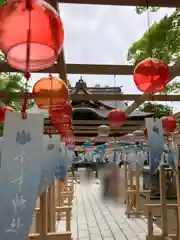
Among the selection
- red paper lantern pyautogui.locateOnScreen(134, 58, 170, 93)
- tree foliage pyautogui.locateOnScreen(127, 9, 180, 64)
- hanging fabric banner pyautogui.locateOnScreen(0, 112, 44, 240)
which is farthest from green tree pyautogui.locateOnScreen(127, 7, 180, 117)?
hanging fabric banner pyautogui.locateOnScreen(0, 112, 44, 240)

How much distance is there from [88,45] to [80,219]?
15.9 ft

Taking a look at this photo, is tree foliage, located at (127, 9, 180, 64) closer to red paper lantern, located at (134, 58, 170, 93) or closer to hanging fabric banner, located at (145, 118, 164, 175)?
hanging fabric banner, located at (145, 118, 164, 175)

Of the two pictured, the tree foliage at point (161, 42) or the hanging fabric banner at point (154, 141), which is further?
the tree foliage at point (161, 42)

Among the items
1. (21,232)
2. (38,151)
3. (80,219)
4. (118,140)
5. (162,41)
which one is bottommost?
(80,219)

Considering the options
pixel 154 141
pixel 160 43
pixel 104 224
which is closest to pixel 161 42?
pixel 160 43

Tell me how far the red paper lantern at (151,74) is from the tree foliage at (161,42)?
3.22 ft

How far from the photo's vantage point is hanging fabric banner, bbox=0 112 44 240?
49.8 inches

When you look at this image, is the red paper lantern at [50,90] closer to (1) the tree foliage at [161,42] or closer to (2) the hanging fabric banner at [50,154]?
(2) the hanging fabric banner at [50,154]

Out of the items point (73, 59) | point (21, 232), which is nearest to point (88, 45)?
point (73, 59)

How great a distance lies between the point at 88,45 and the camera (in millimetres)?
3486

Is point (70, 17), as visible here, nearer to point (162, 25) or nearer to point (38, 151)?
point (162, 25)

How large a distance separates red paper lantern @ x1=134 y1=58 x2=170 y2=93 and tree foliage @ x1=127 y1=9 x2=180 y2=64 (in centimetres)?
98

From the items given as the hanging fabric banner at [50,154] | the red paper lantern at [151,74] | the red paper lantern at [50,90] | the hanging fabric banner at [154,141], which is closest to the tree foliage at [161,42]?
the hanging fabric banner at [154,141]

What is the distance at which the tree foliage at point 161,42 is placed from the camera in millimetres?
3207
